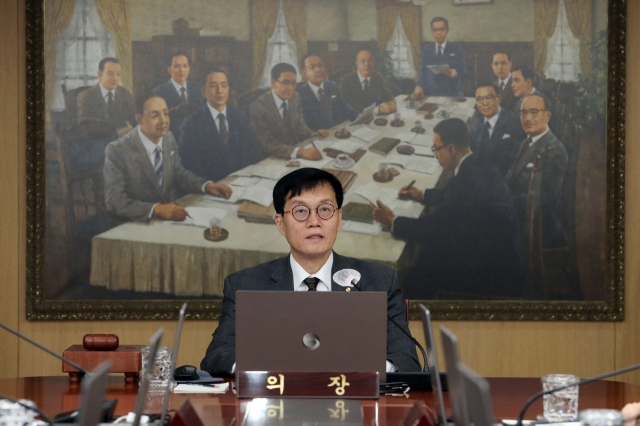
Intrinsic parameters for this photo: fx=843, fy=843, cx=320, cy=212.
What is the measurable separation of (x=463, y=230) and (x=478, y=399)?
3.23 meters

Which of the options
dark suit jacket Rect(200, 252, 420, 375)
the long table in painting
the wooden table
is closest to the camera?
the wooden table

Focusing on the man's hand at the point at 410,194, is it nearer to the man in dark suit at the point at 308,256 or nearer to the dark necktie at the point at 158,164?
the man in dark suit at the point at 308,256

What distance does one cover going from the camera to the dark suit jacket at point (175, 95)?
14.6 ft

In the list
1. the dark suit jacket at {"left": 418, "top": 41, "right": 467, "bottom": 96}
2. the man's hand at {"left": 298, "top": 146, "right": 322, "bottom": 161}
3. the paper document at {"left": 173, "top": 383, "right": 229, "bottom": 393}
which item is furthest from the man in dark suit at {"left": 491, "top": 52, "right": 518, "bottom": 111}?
the paper document at {"left": 173, "top": 383, "right": 229, "bottom": 393}

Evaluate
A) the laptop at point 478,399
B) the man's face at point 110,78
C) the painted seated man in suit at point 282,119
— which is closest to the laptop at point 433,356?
the laptop at point 478,399

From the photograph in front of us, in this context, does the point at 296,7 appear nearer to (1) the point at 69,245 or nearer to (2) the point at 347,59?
(2) the point at 347,59

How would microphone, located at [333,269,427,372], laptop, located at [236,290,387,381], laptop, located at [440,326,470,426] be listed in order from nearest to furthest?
laptop, located at [440,326,470,426] → laptop, located at [236,290,387,381] → microphone, located at [333,269,427,372]

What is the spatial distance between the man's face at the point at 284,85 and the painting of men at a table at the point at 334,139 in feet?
0.03

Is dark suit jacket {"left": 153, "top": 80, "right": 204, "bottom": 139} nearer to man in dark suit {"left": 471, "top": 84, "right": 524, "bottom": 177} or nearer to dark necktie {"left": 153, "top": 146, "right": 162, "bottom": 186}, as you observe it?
dark necktie {"left": 153, "top": 146, "right": 162, "bottom": 186}

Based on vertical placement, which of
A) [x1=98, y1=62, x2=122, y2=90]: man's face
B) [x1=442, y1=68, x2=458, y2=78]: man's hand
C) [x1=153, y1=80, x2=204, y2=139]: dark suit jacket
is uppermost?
[x1=442, y1=68, x2=458, y2=78]: man's hand

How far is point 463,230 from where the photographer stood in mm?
4508

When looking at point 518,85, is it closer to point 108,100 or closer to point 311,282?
point 311,282

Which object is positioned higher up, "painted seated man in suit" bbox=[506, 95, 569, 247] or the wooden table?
"painted seated man in suit" bbox=[506, 95, 569, 247]

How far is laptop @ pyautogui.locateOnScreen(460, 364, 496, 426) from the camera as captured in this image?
1.28m
